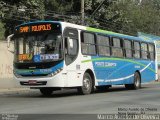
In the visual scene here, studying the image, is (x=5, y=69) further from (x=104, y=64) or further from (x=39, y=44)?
(x=39, y=44)

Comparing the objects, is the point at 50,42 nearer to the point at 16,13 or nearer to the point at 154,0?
the point at 16,13

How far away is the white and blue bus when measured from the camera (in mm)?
19078

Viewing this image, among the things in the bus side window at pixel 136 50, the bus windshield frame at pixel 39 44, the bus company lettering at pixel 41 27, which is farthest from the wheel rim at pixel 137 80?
the bus company lettering at pixel 41 27

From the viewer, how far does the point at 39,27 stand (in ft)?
64.6

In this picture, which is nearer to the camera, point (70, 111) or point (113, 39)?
point (70, 111)

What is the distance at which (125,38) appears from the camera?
25.7 m

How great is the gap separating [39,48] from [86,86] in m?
3.18

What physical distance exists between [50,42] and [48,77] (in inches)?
59.5

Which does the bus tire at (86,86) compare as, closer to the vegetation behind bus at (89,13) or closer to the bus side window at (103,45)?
the bus side window at (103,45)

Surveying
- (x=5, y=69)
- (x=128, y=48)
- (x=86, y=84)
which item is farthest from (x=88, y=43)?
(x=5, y=69)

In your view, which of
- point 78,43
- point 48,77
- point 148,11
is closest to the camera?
point 48,77

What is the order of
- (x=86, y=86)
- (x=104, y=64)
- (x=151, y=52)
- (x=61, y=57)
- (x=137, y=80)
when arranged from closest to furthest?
(x=61, y=57) < (x=86, y=86) < (x=104, y=64) < (x=137, y=80) < (x=151, y=52)

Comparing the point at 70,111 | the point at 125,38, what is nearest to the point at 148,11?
the point at 125,38

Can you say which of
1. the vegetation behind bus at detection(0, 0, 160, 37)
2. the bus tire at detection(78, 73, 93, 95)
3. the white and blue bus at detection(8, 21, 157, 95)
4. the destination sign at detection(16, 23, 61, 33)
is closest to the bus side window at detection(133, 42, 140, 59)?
the white and blue bus at detection(8, 21, 157, 95)
